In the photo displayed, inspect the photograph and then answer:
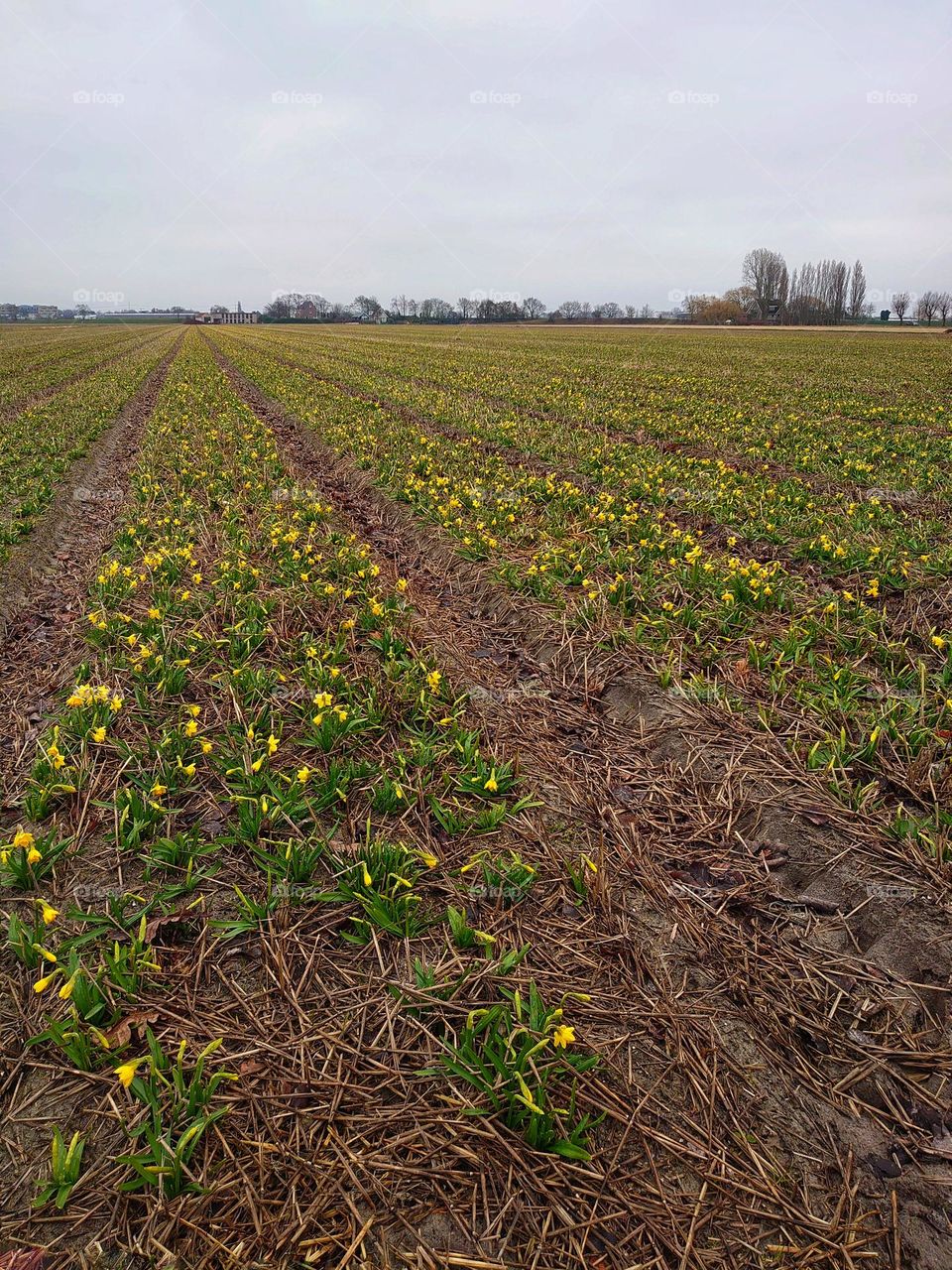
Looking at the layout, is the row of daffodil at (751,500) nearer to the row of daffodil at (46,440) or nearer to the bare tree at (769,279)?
the row of daffodil at (46,440)

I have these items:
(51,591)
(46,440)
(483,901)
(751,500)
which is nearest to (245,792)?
(483,901)

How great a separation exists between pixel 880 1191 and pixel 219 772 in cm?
321

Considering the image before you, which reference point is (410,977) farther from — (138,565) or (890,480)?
(890,480)

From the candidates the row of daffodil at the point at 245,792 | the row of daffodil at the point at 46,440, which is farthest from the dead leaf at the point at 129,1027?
the row of daffodil at the point at 46,440

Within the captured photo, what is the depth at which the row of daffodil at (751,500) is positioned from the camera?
19.7 feet

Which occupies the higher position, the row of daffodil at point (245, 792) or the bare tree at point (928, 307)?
the bare tree at point (928, 307)

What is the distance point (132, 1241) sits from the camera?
66.8 inches

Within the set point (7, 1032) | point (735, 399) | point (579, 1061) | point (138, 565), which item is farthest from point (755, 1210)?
point (735, 399)

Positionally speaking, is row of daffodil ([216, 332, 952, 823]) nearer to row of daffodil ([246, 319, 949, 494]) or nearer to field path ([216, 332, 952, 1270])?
field path ([216, 332, 952, 1270])

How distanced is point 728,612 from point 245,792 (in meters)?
3.89

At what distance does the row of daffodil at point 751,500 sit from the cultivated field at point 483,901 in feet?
0.38

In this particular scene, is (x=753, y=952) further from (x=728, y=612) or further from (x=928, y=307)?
(x=928, y=307)

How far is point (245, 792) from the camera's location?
327 centimetres

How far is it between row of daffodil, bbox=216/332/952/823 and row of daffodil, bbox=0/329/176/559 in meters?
4.94
